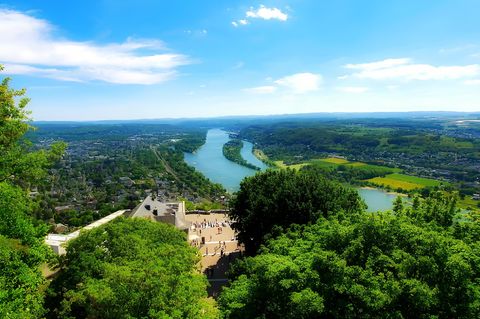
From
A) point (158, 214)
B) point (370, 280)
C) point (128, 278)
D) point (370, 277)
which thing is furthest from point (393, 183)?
point (128, 278)

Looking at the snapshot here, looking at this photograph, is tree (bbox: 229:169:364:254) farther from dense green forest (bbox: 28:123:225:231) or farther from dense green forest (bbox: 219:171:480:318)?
dense green forest (bbox: 28:123:225:231)

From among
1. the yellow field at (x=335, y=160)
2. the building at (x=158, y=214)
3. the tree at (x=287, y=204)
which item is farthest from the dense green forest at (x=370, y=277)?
the yellow field at (x=335, y=160)

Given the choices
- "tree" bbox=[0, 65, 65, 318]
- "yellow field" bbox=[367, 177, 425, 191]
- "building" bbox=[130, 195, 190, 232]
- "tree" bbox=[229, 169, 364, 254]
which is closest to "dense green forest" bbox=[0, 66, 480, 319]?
"tree" bbox=[0, 65, 65, 318]

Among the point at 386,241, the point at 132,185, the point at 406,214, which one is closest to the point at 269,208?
the point at 406,214

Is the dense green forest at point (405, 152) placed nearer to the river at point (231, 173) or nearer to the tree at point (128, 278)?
the river at point (231, 173)

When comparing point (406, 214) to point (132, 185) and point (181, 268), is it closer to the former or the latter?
point (181, 268)

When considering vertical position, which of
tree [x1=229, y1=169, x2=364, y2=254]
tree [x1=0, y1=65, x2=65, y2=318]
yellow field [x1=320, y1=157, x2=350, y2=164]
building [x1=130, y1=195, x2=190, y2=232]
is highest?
tree [x1=0, y1=65, x2=65, y2=318]
